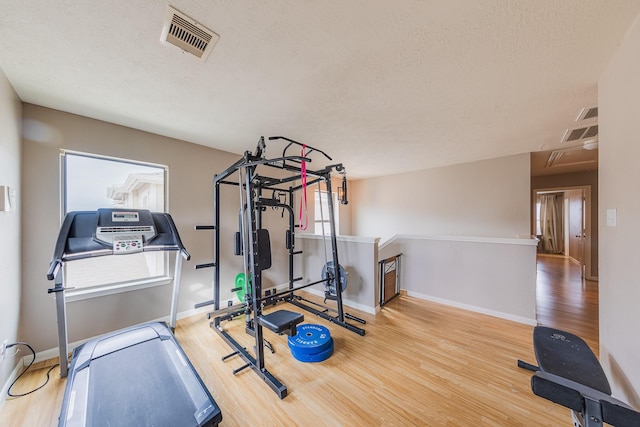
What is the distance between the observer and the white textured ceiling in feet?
4.02

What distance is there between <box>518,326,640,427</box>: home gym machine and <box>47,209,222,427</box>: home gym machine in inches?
70.7

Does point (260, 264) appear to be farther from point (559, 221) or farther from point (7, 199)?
point (559, 221)

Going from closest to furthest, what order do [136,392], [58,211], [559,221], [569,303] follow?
[136,392]
[58,211]
[569,303]
[559,221]

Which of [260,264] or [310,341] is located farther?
[260,264]

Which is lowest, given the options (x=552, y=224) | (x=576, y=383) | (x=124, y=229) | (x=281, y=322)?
(x=281, y=322)

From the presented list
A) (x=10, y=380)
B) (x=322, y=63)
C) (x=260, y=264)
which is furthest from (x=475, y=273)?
(x=10, y=380)

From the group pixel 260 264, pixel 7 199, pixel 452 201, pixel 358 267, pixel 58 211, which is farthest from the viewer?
pixel 452 201

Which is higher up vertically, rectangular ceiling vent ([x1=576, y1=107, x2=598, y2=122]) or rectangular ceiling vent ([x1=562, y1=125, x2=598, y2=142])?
rectangular ceiling vent ([x1=576, y1=107, x2=598, y2=122])

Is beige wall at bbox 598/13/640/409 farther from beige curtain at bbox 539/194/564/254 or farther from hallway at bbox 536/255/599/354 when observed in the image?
beige curtain at bbox 539/194/564/254

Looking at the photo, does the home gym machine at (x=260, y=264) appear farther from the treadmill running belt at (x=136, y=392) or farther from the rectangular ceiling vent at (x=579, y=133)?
the rectangular ceiling vent at (x=579, y=133)

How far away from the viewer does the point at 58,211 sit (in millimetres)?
2297

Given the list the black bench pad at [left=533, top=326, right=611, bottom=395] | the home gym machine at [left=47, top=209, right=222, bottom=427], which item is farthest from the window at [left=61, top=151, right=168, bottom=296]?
the black bench pad at [left=533, top=326, right=611, bottom=395]

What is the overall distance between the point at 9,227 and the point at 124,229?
0.74 m

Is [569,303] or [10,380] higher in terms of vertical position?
[10,380]
